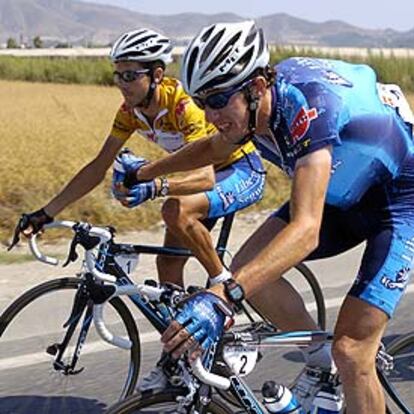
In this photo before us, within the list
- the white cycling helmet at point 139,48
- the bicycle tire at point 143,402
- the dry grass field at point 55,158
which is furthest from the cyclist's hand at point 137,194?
the dry grass field at point 55,158

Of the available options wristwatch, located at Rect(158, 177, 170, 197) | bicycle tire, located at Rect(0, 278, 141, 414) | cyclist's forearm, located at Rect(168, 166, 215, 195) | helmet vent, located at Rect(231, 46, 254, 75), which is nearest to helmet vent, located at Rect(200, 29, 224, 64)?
helmet vent, located at Rect(231, 46, 254, 75)

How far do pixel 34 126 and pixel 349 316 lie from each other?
16471mm

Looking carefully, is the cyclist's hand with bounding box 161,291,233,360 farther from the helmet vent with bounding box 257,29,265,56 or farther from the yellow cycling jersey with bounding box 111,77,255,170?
the yellow cycling jersey with bounding box 111,77,255,170

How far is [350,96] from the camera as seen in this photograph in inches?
155

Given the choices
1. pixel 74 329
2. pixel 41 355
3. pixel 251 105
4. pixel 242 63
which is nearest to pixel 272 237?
pixel 251 105

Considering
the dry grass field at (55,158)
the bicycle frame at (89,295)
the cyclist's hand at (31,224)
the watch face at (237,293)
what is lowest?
the dry grass field at (55,158)

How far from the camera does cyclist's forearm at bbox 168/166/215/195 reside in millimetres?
5585

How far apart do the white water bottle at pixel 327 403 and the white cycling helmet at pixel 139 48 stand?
232cm

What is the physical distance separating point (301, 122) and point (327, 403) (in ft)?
3.78

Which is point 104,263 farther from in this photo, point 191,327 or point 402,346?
point 191,327

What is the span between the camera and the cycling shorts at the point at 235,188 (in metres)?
5.96

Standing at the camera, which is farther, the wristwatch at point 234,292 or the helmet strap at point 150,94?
the helmet strap at point 150,94

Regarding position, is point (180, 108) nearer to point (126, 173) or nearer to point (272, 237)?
point (126, 173)

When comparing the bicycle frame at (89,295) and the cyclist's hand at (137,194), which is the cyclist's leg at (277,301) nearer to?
the bicycle frame at (89,295)
